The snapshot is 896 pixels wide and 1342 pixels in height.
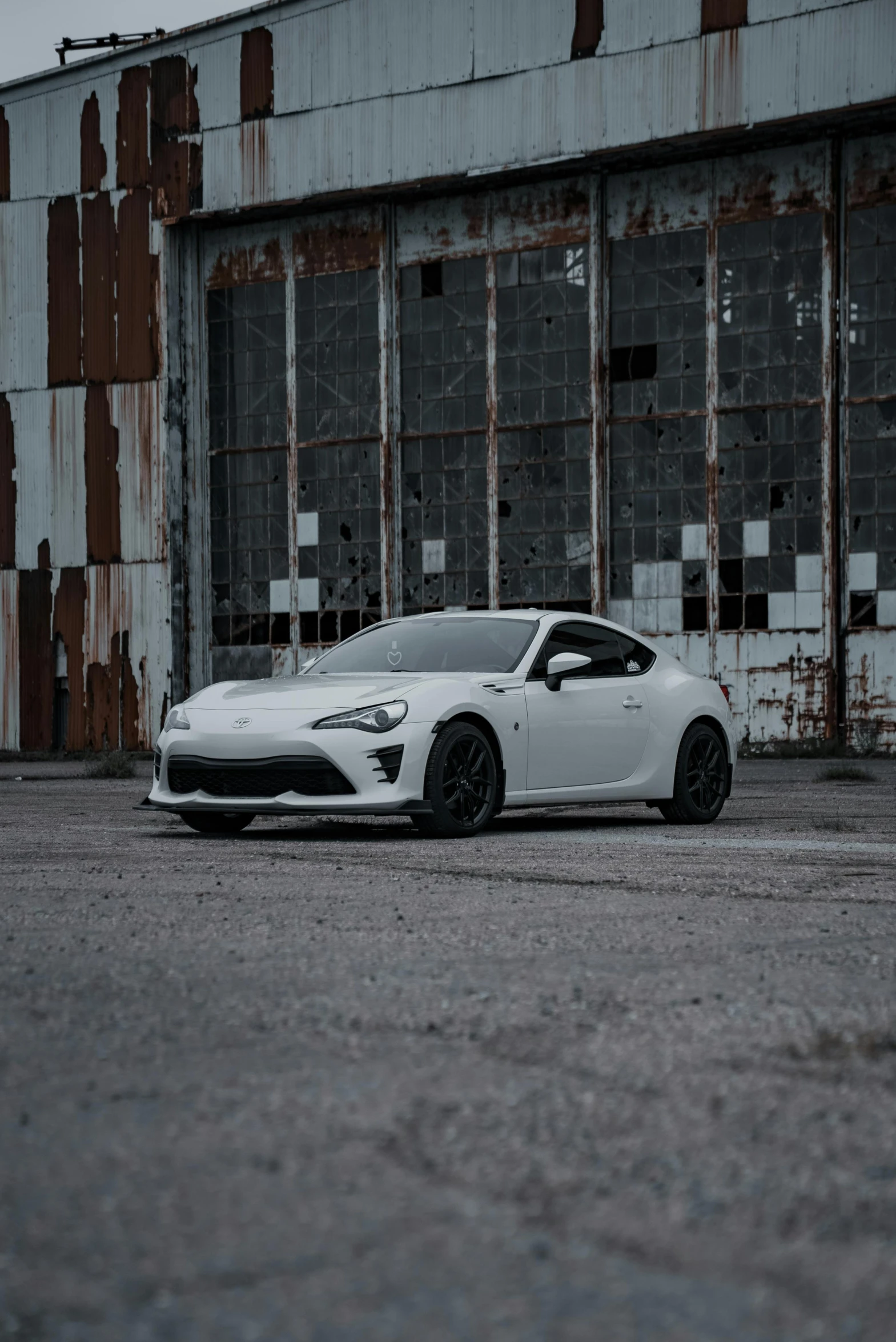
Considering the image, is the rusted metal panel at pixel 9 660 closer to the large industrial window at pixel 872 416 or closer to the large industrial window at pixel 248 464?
the large industrial window at pixel 248 464

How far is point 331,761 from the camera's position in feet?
29.4

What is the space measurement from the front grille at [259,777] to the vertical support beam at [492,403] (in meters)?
14.4

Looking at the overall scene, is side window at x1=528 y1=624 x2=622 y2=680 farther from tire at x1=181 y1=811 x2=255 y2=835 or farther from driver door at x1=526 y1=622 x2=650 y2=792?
tire at x1=181 y1=811 x2=255 y2=835

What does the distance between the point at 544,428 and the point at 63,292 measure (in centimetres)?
805

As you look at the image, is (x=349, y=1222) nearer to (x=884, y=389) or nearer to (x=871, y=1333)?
(x=871, y=1333)

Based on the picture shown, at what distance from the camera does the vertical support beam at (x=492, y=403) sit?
77.9 feet

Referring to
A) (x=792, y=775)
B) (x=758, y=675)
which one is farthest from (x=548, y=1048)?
(x=758, y=675)

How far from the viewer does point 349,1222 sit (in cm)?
235

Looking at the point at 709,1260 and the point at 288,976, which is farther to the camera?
the point at 288,976

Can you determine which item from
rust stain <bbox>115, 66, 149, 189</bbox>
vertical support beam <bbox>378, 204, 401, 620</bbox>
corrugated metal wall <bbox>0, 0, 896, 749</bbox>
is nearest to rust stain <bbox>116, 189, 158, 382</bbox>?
corrugated metal wall <bbox>0, 0, 896, 749</bbox>

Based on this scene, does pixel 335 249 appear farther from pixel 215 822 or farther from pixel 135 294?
pixel 215 822

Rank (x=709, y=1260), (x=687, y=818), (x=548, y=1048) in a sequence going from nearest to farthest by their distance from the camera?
(x=709, y=1260), (x=548, y=1048), (x=687, y=818)

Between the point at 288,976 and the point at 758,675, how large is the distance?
18191mm

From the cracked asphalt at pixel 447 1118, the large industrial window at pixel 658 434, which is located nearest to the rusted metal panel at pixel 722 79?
the large industrial window at pixel 658 434
